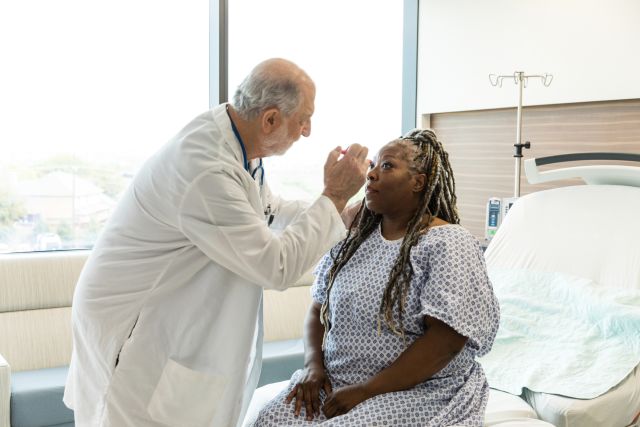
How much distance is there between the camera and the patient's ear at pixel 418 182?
5.81ft

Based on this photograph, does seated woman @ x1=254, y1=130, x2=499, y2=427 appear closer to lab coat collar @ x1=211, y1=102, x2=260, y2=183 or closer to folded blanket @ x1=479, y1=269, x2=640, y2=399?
lab coat collar @ x1=211, y1=102, x2=260, y2=183

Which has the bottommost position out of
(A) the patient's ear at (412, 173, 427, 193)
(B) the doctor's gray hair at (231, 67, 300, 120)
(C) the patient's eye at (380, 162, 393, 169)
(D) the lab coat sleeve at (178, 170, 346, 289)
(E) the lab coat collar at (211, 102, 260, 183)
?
(D) the lab coat sleeve at (178, 170, 346, 289)

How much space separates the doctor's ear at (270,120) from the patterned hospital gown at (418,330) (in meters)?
0.41

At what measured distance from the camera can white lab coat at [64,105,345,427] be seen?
1.59 metres

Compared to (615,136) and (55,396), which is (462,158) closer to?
(615,136)

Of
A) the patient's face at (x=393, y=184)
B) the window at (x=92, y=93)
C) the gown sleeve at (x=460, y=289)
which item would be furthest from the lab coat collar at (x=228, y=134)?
the window at (x=92, y=93)

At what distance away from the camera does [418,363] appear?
1580 millimetres

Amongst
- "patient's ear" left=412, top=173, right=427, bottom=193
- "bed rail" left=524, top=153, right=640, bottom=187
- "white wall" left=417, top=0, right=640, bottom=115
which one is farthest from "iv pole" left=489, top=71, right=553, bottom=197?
"patient's ear" left=412, top=173, right=427, bottom=193

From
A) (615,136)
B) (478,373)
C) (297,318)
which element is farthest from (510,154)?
(478,373)

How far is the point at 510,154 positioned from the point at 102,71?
89.7 inches

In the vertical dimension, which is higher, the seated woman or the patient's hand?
the seated woman

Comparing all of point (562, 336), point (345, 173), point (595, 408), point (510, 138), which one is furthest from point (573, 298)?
point (510, 138)

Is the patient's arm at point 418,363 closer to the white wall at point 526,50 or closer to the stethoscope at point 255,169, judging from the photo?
the stethoscope at point 255,169

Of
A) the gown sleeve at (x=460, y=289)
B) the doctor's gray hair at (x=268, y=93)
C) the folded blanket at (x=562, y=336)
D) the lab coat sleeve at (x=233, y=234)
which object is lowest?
the folded blanket at (x=562, y=336)
